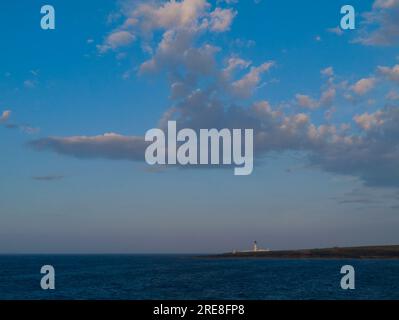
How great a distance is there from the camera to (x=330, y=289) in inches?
2448

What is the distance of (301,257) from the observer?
19800cm

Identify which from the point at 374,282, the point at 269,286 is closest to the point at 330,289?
the point at 269,286

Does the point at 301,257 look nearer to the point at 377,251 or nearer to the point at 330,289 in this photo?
the point at 377,251

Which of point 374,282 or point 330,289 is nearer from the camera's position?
point 330,289
